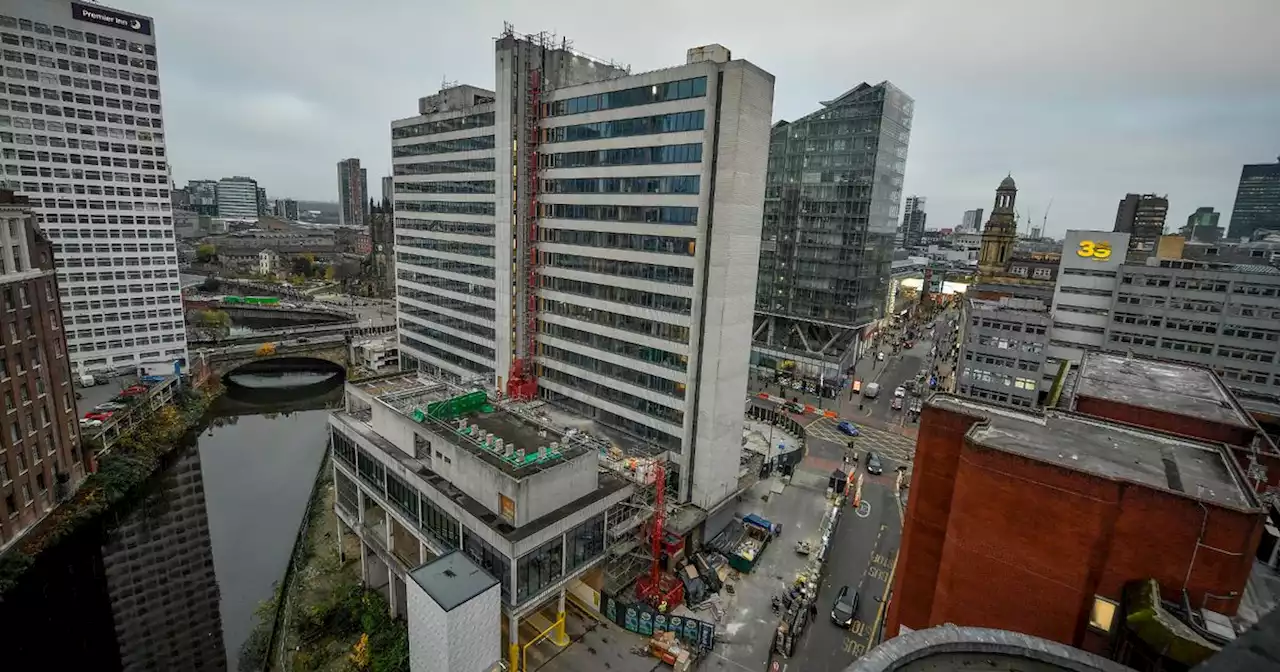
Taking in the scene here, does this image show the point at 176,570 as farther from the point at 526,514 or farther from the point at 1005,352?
the point at 1005,352

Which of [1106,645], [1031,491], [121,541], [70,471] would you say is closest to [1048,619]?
[1106,645]

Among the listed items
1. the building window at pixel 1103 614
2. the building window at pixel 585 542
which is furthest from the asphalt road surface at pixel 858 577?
the building window at pixel 1103 614

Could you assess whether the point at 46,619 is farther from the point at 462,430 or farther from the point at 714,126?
the point at 714,126

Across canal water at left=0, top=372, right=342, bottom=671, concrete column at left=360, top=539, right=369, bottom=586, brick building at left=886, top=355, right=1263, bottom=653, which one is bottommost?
canal water at left=0, top=372, right=342, bottom=671

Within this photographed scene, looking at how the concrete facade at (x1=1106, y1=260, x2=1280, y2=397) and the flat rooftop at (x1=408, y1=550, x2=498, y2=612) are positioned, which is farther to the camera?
the concrete facade at (x1=1106, y1=260, x2=1280, y2=397)

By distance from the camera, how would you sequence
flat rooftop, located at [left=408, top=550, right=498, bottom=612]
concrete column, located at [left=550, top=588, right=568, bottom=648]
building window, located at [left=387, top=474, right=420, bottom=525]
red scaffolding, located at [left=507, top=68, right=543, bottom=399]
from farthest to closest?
1. red scaffolding, located at [left=507, top=68, right=543, bottom=399]
2. building window, located at [left=387, top=474, right=420, bottom=525]
3. concrete column, located at [left=550, top=588, right=568, bottom=648]
4. flat rooftop, located at [left=408, top=550, right=498, bottom=612]

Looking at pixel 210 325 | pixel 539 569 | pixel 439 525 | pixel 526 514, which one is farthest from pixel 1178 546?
pixel 210 325

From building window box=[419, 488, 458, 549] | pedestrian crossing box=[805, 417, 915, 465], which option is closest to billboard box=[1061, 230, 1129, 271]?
pedestrian crossing box=[805, 417, 915, 465]

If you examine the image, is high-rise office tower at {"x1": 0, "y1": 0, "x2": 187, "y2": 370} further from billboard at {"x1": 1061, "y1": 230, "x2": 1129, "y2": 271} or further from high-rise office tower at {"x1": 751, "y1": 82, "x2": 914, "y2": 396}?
billboard at {"x1": 1061, "y1": 230, "x2": 1129, "y2": 271}
